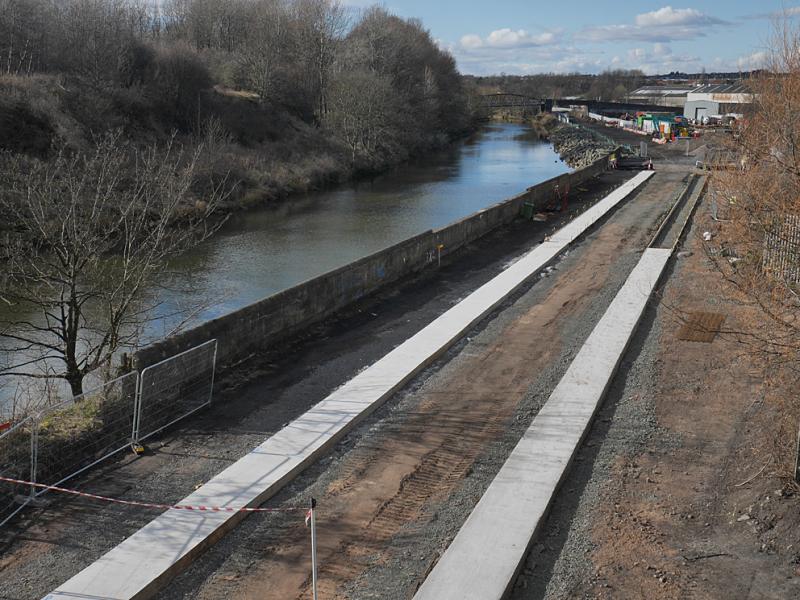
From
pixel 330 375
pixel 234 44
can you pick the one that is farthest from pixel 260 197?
pixel 234 44

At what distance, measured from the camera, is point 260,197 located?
151ft

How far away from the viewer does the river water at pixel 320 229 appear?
26.4 metres

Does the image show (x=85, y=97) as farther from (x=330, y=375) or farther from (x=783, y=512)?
(x=783, y=512)

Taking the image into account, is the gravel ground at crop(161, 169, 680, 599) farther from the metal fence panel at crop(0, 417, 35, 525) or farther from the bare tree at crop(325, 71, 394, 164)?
the bare tree at crop(325, 71, 394, 164)

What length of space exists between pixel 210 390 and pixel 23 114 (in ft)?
121

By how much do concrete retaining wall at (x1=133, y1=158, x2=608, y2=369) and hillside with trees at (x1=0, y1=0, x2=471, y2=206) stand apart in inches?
812

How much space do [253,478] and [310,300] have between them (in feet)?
25.6

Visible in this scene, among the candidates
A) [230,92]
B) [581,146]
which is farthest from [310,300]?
[581,146]

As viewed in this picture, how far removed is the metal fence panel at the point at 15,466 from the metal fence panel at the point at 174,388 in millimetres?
1614

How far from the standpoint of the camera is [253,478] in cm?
1070

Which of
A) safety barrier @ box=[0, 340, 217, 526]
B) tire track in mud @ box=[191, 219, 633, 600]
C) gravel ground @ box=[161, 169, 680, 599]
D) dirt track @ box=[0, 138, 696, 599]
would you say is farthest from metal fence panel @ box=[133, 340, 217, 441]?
tire track in mud @ box=[191, 219, 633, 600]

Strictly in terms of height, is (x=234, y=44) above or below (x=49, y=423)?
above

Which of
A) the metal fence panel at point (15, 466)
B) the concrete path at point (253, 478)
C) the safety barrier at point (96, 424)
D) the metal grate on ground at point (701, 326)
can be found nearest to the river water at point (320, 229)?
the safety barrier at point (96, 424)

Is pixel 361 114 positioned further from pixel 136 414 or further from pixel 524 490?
pixel 524 490
